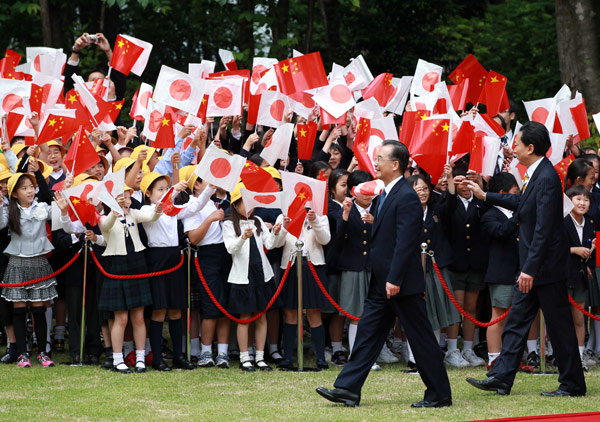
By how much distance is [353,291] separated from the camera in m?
9.65

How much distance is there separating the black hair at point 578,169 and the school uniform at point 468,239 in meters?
1.19

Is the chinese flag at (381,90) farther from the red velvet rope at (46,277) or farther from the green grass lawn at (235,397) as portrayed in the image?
the red velvet rope at (46,277)

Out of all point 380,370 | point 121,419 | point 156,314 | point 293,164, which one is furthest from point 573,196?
point 121,419

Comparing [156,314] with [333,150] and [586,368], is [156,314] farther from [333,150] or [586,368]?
[586,368]

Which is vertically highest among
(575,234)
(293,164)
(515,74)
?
(515,74)

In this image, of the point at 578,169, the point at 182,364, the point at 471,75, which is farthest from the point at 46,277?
the point at 471,75

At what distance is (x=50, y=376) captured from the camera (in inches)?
343

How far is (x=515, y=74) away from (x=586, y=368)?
10.5 m

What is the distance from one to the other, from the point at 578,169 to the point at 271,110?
364cm

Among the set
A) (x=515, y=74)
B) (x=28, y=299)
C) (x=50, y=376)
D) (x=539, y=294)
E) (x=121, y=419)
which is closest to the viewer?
(x=121, y=419)

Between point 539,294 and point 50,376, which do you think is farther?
point 50,376

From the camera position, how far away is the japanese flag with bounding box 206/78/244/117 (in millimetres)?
10617

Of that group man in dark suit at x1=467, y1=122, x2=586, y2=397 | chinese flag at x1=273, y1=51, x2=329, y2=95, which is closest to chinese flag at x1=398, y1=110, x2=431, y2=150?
chinese flag at x1=273, y1=51, x2=329, y2=95

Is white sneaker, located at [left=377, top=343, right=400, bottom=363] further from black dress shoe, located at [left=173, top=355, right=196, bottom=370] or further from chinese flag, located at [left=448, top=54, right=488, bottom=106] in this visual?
chinese flag, located at [left=448, top=54, right=488, bottom=106]
